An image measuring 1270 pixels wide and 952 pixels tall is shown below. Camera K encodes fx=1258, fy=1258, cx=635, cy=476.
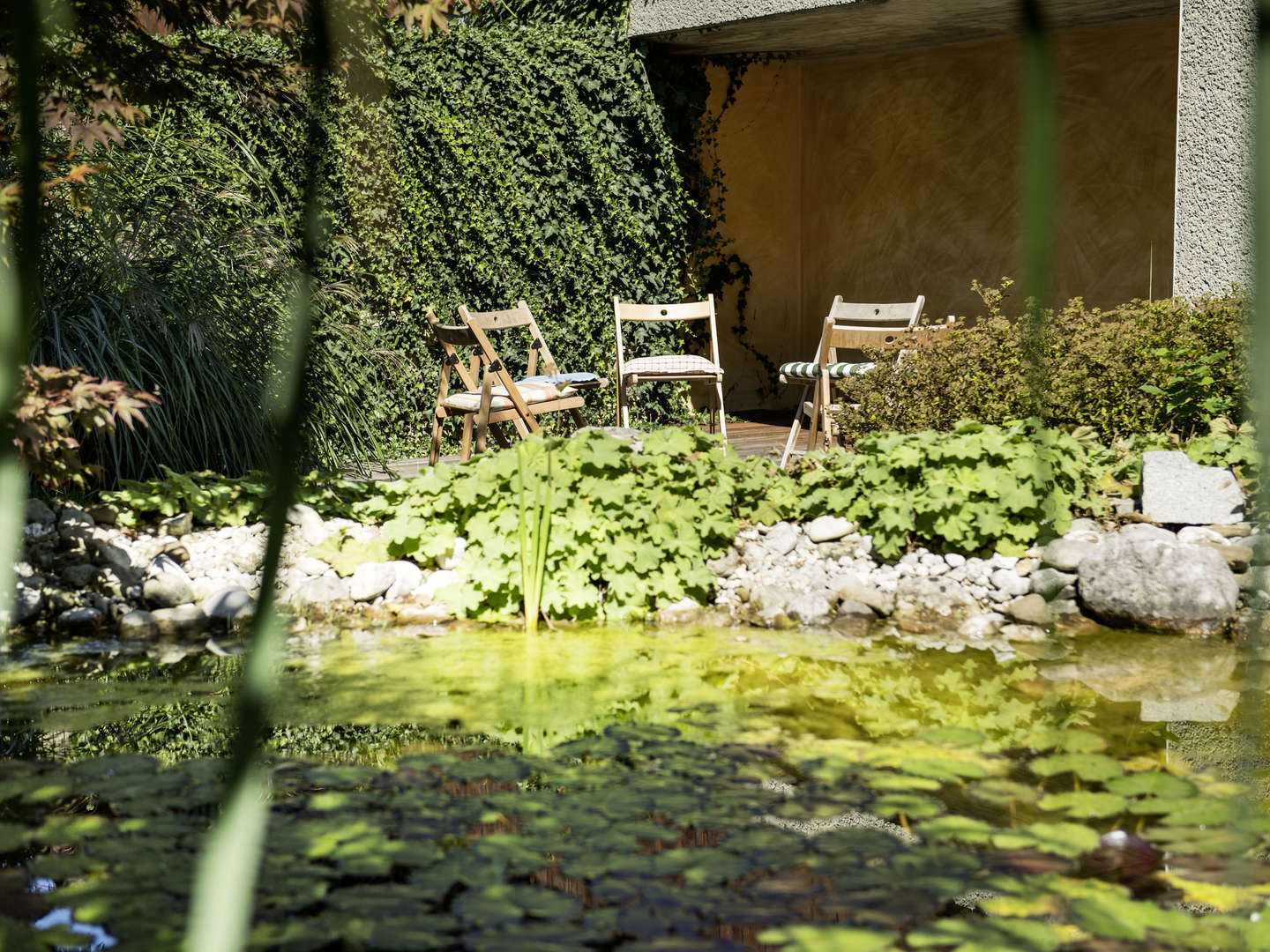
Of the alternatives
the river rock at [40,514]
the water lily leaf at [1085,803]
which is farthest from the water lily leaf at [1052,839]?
the river rock at [40,514]

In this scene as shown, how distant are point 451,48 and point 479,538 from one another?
440cm

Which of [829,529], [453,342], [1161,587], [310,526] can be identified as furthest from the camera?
[453,342]

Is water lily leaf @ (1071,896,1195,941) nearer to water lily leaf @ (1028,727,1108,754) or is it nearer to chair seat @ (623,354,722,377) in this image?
water lily leaf @ (1028,727,1108,754)

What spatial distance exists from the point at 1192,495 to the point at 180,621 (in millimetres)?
3316

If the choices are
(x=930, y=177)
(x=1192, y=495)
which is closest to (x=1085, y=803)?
(x=1192, y=495)

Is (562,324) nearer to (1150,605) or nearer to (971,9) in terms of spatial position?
(971,9)

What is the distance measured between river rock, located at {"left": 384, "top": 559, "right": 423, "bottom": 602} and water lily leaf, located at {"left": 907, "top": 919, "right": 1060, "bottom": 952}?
2.70m

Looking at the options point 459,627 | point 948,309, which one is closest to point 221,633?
point 459,627

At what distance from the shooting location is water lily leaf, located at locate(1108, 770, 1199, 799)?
242cm

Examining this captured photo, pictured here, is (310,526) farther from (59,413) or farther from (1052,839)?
(1052,839)

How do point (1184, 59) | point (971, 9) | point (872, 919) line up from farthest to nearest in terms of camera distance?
point (971, 9) → point (1184, 59) → point (872, 919)

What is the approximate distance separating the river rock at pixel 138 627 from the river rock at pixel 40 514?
0.54 metres

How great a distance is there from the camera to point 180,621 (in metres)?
3.99

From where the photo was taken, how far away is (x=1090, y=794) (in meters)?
2.41
